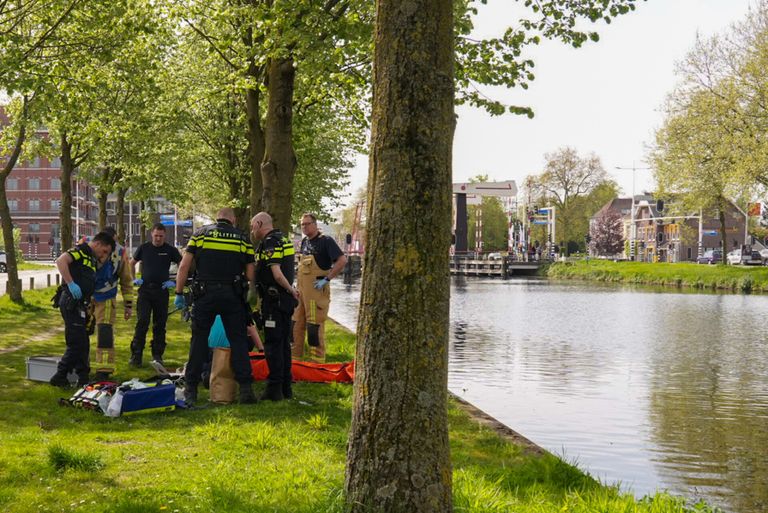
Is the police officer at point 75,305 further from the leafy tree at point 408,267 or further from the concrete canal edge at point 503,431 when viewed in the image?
the leafy tree at point 408,267

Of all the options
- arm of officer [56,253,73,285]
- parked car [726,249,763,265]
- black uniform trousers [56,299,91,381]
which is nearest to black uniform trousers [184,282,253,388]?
black uniform trousers [56,299,91,381]

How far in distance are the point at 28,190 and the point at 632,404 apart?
110 metres

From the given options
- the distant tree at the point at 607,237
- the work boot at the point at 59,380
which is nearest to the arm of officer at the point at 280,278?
the work boot at the point at 59,380

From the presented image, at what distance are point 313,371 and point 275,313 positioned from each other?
184 cm

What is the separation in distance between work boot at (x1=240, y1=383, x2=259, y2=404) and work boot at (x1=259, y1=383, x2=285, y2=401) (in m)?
0.17

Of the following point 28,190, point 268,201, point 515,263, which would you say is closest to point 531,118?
point 268,201

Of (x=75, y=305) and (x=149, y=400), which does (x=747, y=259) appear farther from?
(x=149, y=400)

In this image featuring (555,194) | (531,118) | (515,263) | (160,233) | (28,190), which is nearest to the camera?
(160,233)

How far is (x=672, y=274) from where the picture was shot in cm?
5197

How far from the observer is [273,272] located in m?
8.82

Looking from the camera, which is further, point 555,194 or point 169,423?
point 555,194

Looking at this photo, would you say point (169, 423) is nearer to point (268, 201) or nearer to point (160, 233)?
point (160, 233)

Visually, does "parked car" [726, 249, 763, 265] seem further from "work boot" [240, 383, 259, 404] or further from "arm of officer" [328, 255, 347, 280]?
"work boot" [240, 383, 259, 404]

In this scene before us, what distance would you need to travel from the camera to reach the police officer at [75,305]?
9398mm
